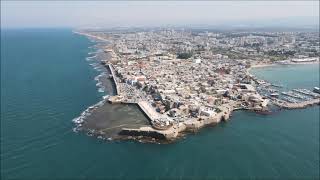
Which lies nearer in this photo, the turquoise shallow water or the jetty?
the turquoise shallow water

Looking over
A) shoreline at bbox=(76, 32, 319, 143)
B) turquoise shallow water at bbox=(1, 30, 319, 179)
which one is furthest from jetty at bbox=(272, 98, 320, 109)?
shoreline at bbox=(76, 32, 319, 143)

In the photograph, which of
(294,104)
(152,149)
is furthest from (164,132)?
(294,104)

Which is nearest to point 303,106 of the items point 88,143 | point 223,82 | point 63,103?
point 223,82

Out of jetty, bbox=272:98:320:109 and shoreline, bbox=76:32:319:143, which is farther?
jetty, bbox=272:98:320:109

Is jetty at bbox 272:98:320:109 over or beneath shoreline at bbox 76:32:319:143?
over

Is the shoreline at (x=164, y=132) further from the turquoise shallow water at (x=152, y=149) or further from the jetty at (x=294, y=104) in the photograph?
the jetty at (x=294, y=104)

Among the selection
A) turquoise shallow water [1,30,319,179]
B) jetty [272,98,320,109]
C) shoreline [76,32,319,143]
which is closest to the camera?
turquoise shallow water [1,30,319,179]

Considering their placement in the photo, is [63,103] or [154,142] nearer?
[154,142]

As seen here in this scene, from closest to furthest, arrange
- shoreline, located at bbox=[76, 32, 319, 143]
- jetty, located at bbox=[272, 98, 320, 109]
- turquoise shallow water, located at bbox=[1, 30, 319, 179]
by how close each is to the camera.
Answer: turquoise shallow water, located at bbox=[1, 30, 319, 179] → shoreline, located at bbox=[76, 32, 319, 143] → jetty, located at bbox=[272, 98, 320, 109]

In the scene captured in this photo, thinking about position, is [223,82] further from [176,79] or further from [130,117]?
[130,117]

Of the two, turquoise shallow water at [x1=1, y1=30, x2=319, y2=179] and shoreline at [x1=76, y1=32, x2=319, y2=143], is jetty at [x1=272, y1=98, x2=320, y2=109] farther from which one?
shoreline at [x1=76, y1=32, x2=319, y2=143]

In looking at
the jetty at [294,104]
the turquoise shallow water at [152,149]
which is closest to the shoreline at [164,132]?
the turquoise shallow water at [152,149]
